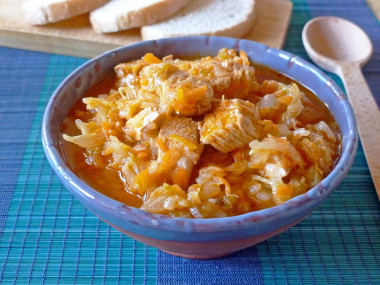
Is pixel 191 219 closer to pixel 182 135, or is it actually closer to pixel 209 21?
pixel 182 135

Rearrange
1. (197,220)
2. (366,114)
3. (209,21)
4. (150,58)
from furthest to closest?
(209,21)
(366,114)
(150,58)
(197,220)

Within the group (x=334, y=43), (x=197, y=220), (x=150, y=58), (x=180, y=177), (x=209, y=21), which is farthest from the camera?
(x=209, y=21)

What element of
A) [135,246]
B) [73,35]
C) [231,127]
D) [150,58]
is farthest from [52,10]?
[231,127]

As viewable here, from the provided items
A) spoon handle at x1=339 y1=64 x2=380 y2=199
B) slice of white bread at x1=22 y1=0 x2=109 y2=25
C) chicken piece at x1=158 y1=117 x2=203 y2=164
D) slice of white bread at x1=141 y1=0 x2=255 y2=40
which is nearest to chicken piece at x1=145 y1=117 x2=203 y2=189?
chicken piece at x1=158 y1=117 x2=203 y2=164

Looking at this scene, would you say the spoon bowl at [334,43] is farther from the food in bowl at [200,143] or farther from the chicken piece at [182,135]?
the chicken piece at [182,135]

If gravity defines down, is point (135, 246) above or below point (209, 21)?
below

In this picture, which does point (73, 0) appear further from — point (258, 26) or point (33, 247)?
point (33, 247)

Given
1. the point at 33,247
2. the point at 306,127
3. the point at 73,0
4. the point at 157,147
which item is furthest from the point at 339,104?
the point at 73,0
